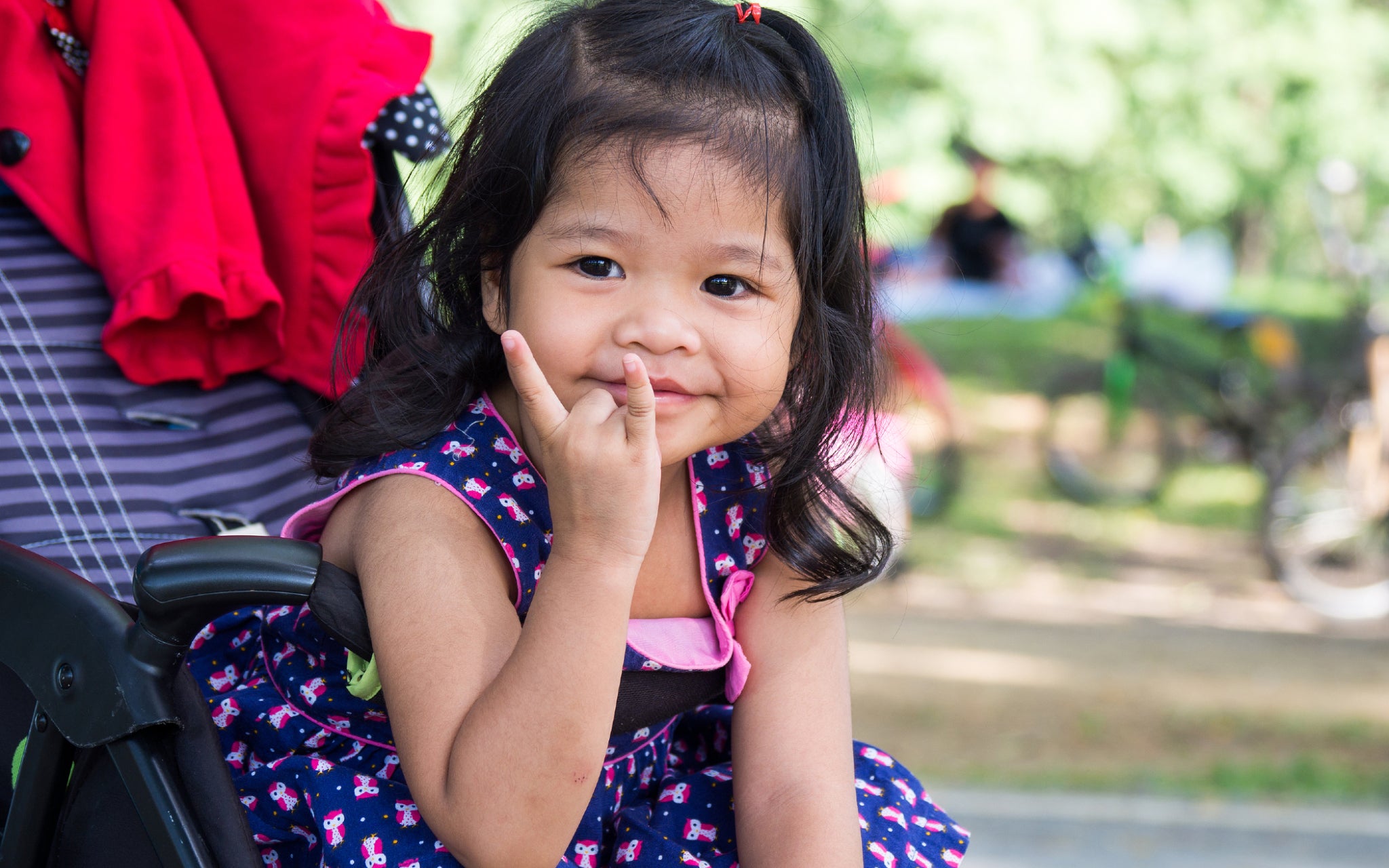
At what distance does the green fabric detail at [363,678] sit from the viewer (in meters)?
1.18

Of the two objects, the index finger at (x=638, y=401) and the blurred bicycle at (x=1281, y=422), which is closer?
the index finger at (x=638, y=401)

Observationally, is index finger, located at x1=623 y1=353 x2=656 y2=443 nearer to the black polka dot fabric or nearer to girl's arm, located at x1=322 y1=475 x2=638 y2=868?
girl's arm, located at x1=322 y1=475 x2=638 y2=868

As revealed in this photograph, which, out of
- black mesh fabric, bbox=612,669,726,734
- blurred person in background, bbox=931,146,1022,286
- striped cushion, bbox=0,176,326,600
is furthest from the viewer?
blurred person in background, bbox=931,146,1022,286

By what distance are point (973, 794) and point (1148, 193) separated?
5.39 metres

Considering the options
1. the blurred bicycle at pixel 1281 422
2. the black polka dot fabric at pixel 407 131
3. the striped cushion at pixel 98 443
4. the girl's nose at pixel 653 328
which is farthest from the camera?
the blurred bicycle at pixel 1281 422

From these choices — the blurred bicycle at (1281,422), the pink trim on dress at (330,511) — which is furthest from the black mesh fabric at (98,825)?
the blurred bicycle at (1281,422)

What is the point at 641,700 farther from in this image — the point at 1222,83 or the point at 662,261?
A: the point at 1222,83

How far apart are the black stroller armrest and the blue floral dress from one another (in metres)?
0.19

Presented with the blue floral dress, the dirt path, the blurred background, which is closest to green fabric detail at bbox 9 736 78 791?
the blue floral dress

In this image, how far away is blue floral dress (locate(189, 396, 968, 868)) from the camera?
121cm

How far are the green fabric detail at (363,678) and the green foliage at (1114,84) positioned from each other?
17.5 ft

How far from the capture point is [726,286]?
1205mm

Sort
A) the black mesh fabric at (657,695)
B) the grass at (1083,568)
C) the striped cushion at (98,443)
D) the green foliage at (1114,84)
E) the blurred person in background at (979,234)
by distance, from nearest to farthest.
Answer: the black mesh fabric at (657,695) → the striped cushion at (98,443) → the grass at (1083,568) → the green foliage at (1114,84) → the blurred person in background at (979,234)

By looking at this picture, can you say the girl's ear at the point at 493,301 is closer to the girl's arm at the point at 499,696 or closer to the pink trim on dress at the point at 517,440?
the pink trim on dress at the point at 517,440
